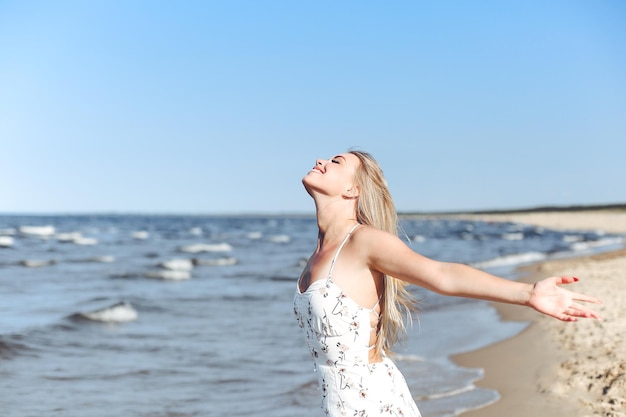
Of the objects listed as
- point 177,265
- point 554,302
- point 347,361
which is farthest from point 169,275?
point 554,302

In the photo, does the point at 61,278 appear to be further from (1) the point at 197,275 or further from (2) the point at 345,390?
(2) the point at 345,390

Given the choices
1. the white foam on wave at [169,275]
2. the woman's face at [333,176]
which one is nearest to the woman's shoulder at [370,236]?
the woman's face at [333,176]

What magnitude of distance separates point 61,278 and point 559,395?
1490 centimetres

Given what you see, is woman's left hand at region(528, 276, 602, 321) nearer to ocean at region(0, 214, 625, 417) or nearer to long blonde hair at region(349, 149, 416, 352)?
long blonde hair at region(349, 149, 416, 352)

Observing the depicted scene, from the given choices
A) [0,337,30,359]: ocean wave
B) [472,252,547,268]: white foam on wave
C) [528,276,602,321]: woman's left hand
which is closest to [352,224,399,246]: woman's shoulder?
[528,276,602,321]: woman's left hand

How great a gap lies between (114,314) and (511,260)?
55.1ft

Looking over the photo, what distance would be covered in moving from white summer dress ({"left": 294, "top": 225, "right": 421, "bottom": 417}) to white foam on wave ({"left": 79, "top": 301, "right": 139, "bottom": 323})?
9.06 meters

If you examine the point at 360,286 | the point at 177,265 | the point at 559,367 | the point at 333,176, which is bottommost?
the point at 177,265

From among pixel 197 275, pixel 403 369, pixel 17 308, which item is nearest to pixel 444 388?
pixel 403 369

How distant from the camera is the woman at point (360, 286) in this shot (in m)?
2.99

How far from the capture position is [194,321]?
1173cm

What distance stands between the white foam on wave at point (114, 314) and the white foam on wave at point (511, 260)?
1333cm

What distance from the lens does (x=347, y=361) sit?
3.20 meters

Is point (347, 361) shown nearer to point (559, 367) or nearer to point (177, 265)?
point (559, 367)
